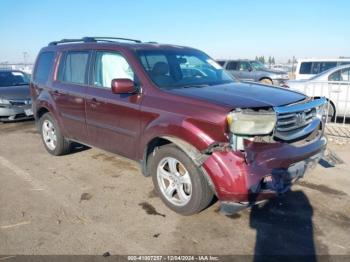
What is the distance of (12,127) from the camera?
31.2 feet

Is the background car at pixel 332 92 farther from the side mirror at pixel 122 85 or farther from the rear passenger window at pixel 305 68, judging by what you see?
the rear passenger window at pixel 305 68

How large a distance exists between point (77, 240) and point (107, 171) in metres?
2.11

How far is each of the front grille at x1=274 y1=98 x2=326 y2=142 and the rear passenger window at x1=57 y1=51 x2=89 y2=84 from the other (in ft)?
9.75

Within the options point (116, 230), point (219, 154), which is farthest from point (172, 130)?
point (116, 230)

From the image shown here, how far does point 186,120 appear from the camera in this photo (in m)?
3.85

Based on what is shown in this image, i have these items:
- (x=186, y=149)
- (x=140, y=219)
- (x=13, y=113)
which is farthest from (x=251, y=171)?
(x=13, y=113)

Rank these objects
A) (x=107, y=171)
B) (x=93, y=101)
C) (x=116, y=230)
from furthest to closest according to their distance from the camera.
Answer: (x=107, y=171) → (x=93, y=101) → (x=116, y=230)

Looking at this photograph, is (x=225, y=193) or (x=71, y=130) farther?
(x=71, y=130)

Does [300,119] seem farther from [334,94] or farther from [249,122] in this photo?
[334,94]

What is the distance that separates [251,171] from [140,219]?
4.60 feet

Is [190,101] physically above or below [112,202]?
above

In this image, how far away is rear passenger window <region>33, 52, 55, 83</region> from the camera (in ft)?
20.5

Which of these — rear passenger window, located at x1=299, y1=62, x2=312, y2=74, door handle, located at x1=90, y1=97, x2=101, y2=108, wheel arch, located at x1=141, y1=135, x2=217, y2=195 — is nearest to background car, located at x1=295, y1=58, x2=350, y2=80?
rear passenger window, located at x1=299, y1=62, x2=312, y2=74

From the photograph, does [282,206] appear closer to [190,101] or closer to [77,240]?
[190,101]
